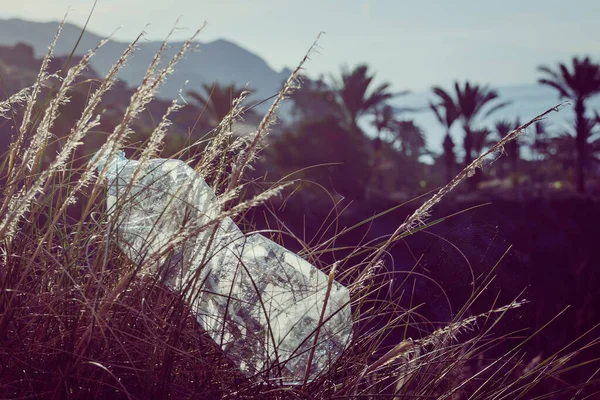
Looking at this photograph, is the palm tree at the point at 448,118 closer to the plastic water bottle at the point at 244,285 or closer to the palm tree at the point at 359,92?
the palm tree at the point at 359,92

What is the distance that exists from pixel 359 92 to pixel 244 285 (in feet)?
112

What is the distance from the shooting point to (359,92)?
34781 mm

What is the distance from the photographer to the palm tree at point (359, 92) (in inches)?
1358

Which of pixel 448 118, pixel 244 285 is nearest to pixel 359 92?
pixel 448 118

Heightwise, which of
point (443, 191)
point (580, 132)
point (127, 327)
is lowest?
point (127, 327)

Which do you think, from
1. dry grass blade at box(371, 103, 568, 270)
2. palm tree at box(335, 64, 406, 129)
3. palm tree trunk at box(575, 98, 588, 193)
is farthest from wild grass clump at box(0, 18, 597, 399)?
palm tree trunk at box(575, 98, 588, 193)

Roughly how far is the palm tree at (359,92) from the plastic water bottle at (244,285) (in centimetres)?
3392

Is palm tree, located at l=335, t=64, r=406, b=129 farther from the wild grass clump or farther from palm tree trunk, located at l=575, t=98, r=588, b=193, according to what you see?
the wild grass clump

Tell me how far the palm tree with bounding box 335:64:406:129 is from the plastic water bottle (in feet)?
111

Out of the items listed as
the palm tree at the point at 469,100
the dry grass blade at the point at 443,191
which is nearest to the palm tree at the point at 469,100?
the palm tree at the point at 469,100

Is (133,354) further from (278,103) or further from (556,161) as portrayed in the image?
(556,161)

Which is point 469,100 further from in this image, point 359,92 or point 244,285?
point 244,285

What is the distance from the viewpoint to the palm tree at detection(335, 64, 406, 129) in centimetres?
3450

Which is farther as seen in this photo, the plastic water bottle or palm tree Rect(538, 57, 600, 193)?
palm tree Rect(538, 57, 600, 193)
